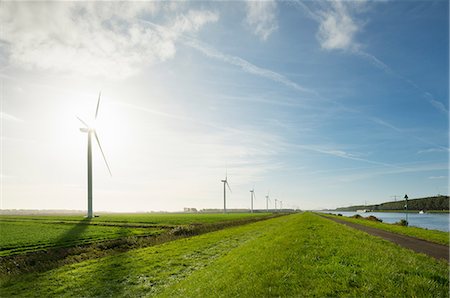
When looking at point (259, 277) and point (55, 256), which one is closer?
point (259, 277)

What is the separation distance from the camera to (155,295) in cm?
1516

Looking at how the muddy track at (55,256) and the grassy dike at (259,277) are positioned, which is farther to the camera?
the muddy track at (55,256)

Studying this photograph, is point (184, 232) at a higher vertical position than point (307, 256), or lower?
lower

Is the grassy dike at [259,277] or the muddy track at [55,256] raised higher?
the grassy dike at [259,277]

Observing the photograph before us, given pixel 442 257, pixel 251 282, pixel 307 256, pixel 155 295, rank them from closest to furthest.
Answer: pixel 251 282, pixel 155 295, pixel 307 256, pixel 442 257

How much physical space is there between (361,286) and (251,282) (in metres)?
4.53

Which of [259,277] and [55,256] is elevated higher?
[259,277]

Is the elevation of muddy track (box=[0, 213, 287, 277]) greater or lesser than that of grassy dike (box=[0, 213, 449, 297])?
lesser

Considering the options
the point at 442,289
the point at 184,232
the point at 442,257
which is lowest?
the point at 184,232

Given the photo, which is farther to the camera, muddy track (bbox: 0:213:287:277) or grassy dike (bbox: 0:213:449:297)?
muddy track (bbox: 0:213:287:277)

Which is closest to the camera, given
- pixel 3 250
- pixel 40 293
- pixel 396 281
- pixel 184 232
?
pixel 396 281

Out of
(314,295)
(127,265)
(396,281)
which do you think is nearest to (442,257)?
(396,281)

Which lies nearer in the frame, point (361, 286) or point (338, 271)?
point (361, 286)

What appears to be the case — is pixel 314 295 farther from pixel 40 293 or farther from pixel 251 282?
pixel 40 293
